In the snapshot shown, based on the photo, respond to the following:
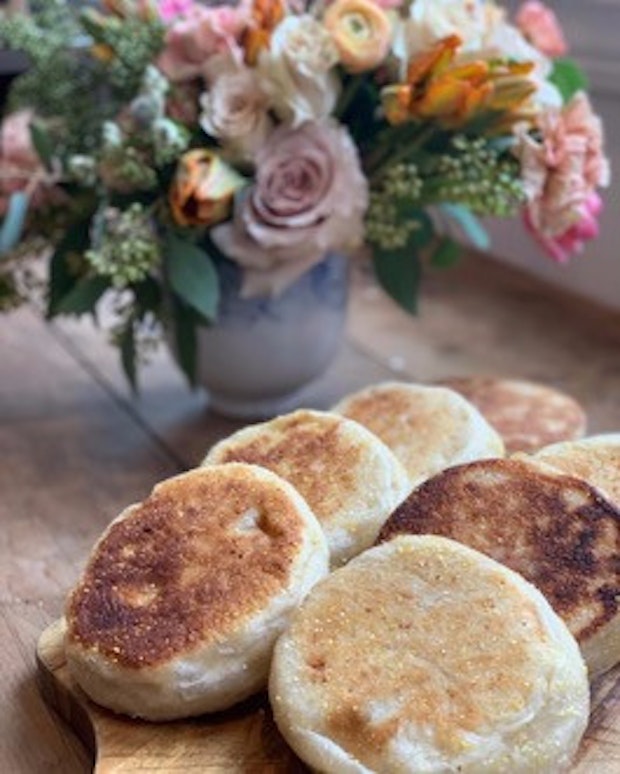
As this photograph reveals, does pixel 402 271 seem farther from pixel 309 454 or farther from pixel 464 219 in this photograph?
pixel 309 454

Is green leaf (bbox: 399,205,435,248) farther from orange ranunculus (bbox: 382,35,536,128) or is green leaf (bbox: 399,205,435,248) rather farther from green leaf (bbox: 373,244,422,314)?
orange ranunculus (bbox: 382,35,536,128)

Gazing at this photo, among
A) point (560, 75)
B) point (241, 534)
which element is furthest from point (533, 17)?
point (241, 534)

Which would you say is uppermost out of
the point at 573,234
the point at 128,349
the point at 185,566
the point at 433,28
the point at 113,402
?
the point at 433,28

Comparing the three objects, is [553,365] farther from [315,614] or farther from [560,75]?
[315,614]

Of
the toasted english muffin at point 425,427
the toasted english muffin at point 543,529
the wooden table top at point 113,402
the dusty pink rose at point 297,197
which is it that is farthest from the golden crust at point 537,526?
the dusty pink rose at point 297,197

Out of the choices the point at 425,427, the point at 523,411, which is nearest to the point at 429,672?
the point at 425,427

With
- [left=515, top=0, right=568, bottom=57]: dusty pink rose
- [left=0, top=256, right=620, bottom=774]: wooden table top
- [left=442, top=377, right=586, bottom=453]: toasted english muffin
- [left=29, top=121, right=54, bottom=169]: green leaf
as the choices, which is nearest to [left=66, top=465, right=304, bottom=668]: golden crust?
[left=0, top=256, right=620, bottom=774]: wooden table top
